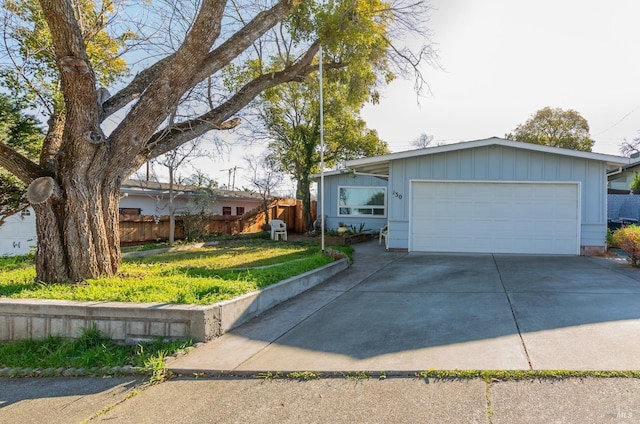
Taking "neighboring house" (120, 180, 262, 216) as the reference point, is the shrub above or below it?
below

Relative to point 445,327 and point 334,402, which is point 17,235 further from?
point 445,327

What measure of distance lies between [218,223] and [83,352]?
12.0 metres

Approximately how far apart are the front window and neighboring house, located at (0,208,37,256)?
36.1 ft

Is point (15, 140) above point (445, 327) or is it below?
above

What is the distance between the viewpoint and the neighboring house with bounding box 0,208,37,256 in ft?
34.9

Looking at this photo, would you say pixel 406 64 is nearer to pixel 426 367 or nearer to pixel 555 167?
pixel 555 167

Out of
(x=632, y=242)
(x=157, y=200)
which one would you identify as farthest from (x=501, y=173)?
(x=157, y=200)

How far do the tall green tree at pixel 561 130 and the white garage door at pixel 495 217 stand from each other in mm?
16395

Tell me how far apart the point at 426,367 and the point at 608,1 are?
8.41m

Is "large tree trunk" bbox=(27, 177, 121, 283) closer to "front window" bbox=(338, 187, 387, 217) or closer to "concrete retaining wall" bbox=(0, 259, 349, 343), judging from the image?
"concrete retaining wall" bbox=(0, 259, 349, 343)

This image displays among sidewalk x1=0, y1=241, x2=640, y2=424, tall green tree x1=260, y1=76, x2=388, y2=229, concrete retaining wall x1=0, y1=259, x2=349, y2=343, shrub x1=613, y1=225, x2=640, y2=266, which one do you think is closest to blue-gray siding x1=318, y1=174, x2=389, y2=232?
tall green tree x1=260, y1=76, x2=388, y2=229

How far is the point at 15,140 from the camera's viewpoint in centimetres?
762

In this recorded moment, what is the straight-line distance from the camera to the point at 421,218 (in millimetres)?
10852

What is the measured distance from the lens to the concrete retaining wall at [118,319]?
→ 161 inches
